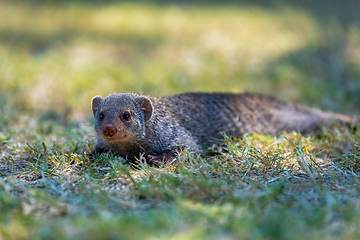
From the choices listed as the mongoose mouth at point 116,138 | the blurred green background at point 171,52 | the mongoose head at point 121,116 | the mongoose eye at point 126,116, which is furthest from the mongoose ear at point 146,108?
the blurred green background at point 171,52

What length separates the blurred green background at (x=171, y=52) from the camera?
691 cm

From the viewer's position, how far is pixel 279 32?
932cm

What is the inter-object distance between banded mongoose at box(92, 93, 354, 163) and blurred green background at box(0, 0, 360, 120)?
Result: 1565 mm

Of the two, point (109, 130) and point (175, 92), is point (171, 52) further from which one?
point (109, 130)

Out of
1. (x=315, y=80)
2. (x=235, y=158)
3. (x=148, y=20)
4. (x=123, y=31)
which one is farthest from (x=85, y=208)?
(x=148, y=20)

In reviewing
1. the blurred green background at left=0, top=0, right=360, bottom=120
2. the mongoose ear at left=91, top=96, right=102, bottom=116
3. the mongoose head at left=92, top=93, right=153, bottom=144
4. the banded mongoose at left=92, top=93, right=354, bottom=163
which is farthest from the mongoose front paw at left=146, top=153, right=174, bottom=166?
the blurred green background at left=0, top=0, right=360, bottom=120

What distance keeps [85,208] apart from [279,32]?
26.3ft

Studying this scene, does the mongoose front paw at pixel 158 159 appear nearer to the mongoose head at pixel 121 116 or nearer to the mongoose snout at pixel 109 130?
the mongoose head at pixel 121 116

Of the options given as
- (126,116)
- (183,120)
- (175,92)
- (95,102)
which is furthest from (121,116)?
(175,92)

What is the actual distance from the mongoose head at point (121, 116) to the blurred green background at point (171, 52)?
195cm

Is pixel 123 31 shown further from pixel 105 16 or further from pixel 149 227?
pixel 149 227

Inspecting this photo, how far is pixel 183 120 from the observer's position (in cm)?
461

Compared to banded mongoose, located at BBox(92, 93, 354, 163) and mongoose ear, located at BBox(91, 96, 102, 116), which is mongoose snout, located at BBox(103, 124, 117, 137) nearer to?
banded mongoose, located at BBox(92, 93, 354, 163)

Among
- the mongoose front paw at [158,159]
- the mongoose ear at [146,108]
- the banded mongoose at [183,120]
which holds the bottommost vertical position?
the mongoose front paw at [158,159]
